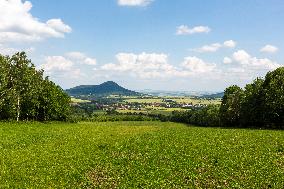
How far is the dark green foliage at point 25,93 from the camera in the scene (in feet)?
302

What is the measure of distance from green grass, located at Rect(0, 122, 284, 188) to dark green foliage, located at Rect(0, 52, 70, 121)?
47.5 metres

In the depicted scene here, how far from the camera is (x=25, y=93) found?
9594 cm

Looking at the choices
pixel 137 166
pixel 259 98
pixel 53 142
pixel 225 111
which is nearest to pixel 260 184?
pixel 137 166

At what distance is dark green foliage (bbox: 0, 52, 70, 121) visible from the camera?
91.9 m

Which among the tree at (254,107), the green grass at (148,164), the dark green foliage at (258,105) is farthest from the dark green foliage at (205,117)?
the green grass at (148,164)

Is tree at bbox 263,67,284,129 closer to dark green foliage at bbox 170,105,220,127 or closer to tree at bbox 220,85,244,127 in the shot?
tree at bbox 220,85,244,127

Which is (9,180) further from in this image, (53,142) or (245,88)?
(245,88)

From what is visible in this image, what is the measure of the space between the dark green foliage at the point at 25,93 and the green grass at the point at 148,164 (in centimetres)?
4752

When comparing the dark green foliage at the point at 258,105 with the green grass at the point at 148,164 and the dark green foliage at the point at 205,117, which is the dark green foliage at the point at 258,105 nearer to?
the dark green foliage at the point at 205,117

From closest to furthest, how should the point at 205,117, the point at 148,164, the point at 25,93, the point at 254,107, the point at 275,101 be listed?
1. the point at 148,164
2. the point at 275,101
3. the point at 254,107
4. the point at 25,93
5. the point at 205,117

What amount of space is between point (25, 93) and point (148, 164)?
70169 millimetres

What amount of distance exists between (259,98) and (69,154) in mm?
57135

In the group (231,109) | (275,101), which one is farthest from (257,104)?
(231,109)

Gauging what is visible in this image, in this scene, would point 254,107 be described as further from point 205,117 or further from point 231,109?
point 205,117
